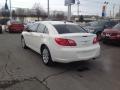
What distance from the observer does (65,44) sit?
6.02 metres

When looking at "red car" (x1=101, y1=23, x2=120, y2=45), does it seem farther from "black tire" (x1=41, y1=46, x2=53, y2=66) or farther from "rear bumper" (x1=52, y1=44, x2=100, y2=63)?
"black tire" (x1=41, y1=46, x2=53, y2=66)

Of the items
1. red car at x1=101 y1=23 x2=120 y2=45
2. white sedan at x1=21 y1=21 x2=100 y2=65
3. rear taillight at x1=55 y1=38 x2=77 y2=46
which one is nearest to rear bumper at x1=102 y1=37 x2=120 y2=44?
red car at x1=101 y1=23 x2=120 y2=45

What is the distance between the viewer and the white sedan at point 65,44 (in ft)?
19.7

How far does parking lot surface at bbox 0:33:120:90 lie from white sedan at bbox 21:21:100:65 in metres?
0.41

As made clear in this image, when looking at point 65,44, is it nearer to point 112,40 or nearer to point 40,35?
point 40,35

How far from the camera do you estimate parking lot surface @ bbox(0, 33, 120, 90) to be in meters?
4.93

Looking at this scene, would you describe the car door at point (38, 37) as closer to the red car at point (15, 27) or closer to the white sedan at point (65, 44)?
the white sedan at point (65, 44)

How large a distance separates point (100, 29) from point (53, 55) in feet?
27.9

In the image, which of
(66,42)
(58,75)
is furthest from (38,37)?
(58,75)

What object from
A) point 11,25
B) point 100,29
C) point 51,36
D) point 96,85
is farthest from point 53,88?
point 11,25

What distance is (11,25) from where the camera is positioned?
21141mm

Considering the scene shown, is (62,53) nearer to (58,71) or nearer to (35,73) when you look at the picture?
(58,71)

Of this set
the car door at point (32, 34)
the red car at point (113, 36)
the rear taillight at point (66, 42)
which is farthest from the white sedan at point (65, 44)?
the red car at point (113, 36)

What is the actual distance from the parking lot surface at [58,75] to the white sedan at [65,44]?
415 millimetres
